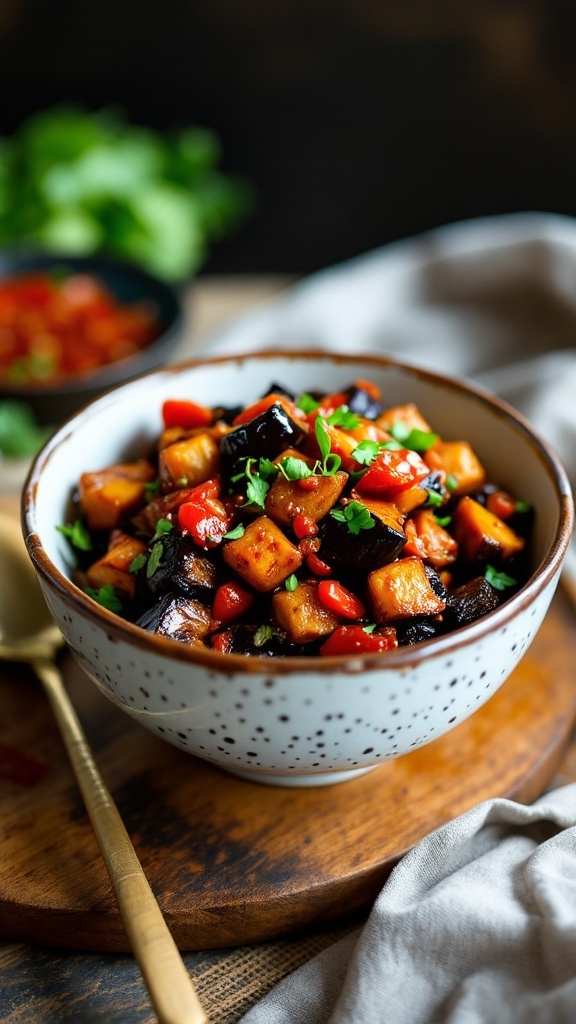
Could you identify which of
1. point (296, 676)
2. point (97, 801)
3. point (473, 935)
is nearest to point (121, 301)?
point (97, 801)

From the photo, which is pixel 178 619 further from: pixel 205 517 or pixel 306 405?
pixel 306 405

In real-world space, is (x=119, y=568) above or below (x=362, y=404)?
below

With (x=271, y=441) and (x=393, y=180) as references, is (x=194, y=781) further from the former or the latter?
(x=393, y=180)

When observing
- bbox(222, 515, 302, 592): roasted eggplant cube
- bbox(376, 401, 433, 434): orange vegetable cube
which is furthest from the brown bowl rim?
bbox(376, 401, 433, 434): orange vegetable cube

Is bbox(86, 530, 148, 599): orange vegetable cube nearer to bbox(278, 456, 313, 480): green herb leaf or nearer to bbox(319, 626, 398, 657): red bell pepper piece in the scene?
bbox(278, 456, 313, 480): green herb leaf

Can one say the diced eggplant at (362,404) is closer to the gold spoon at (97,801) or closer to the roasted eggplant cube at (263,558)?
the roasted eggplant cube at (263,558)

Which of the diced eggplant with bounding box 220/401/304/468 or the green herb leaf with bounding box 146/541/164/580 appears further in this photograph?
the diced eggplant with bounding box 220/401/304/468
